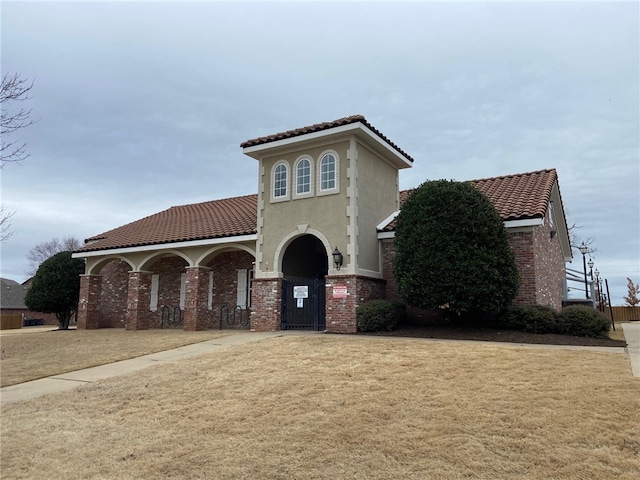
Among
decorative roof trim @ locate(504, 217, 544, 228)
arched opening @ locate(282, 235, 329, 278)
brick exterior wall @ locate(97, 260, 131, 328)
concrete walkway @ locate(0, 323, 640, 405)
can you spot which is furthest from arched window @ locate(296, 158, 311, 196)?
brick exterior wall @ locate(97, 260, 131, 328)

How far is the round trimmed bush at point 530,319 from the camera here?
12.5 m

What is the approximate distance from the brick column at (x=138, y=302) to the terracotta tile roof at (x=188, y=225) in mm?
1518

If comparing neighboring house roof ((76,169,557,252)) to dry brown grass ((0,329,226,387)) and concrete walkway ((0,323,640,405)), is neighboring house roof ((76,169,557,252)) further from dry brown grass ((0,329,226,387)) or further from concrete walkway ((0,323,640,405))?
dry brown grass ((0,329,226,387))

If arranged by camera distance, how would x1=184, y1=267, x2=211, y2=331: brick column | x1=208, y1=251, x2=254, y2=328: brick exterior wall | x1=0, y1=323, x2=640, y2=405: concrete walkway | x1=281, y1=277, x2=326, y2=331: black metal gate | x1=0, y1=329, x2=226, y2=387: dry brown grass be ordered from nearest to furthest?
x1=0, y1=323, x2=640, y2=405: concrete walkway
x1=0, y1=329, x2=226, y2=387: dry brown grass
x1=281, y1=277, x2=326, y2=331: black metal gate
x1=184, y1=267, x2=211, y2=331: brick column
x1=208, y1=251, x2=254, y2=328: brick exterior wall

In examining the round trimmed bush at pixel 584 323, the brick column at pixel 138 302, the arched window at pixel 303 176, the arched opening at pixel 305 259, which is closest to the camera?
the round trimmed bush at pixel 584 323

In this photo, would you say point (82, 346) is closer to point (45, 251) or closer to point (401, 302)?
point (401, 302)

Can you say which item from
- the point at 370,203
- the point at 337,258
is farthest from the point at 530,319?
the point at 370,203

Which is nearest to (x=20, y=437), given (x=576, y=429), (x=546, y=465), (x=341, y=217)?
(x=546, y=465)

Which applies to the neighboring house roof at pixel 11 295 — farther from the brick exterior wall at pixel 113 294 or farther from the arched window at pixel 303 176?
the arched window at pixel 303 176

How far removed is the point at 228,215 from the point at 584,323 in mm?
14879

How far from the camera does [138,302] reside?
67.4 ft

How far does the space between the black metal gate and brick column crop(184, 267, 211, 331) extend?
4.09m

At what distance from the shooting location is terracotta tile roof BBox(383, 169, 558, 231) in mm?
14068

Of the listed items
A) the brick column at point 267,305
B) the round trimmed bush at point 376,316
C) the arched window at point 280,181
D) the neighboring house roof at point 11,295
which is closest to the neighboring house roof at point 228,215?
the arched window at point 280,181
